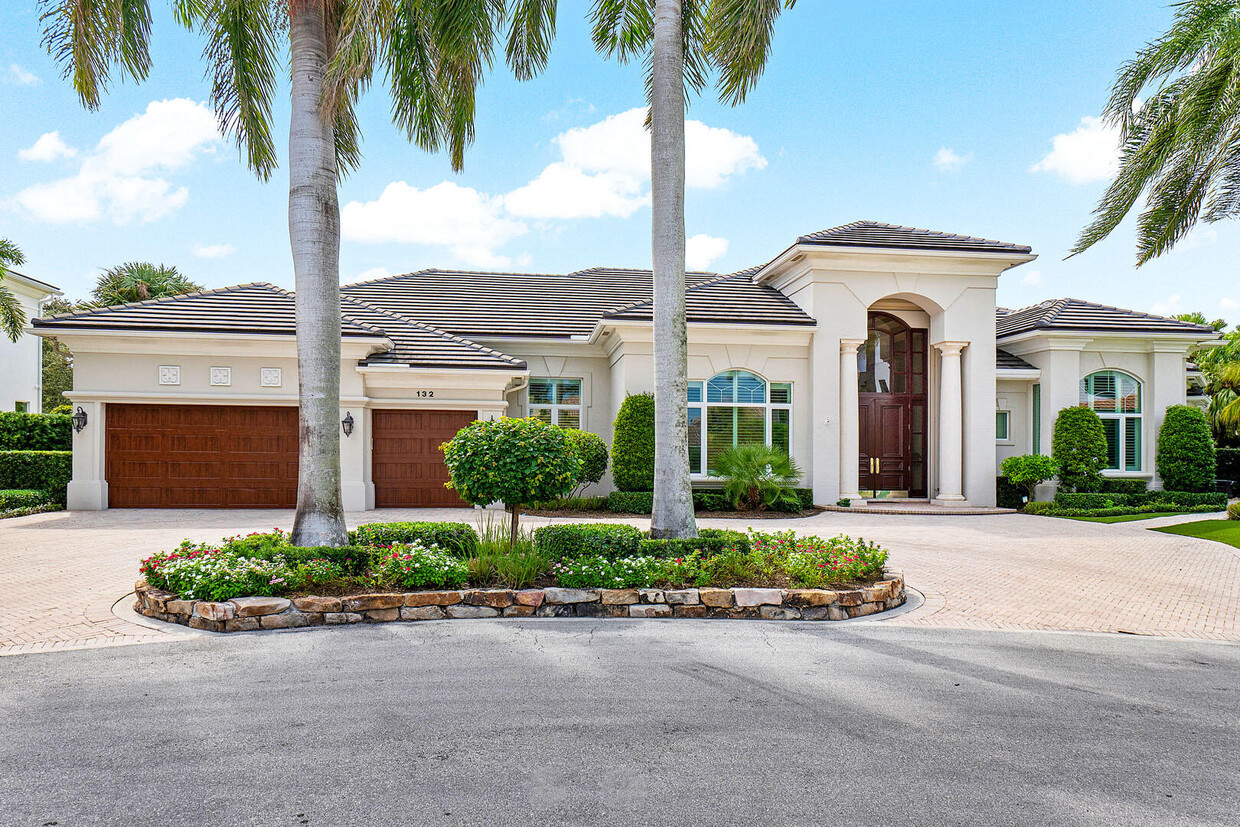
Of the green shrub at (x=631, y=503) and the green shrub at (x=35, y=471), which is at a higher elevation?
the green shrub at (x=35, y=471)

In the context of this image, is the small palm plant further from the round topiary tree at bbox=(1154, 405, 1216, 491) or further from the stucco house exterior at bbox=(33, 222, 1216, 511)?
the round topiary tree at bbox=(1154, 405, 1216, 491)

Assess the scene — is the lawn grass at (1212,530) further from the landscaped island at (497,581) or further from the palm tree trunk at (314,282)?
the palm tree trunk at (314,282)

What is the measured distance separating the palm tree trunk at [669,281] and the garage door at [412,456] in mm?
9067

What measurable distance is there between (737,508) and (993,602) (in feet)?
28.0

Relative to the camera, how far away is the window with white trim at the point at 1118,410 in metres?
20.2

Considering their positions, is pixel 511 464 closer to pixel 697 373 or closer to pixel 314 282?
pixel 314 282

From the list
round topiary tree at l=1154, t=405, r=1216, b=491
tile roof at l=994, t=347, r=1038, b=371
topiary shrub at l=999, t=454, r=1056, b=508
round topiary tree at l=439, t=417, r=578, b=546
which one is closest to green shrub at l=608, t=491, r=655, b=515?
round topiary tree at l=439, t=417, r=578, b=546

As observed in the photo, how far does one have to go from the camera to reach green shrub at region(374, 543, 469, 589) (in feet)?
24.2

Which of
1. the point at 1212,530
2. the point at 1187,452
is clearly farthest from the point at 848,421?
the point at 1187,452

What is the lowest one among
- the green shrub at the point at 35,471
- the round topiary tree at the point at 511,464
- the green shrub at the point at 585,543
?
the green shrub at the point at 585,543

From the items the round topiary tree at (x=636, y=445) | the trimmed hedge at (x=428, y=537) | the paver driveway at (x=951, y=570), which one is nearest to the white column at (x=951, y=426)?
the paver driveway at (x=951, y=570)

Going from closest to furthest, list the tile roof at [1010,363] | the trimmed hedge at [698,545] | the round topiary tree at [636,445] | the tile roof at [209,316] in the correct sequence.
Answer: the trimmed hedge at [698,545]
the tile roof at [209,316]
the round topiary tree at [636,445]
the tile roof at [1010,363]

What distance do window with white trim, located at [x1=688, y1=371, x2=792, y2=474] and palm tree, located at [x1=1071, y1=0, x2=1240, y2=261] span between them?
779 cm

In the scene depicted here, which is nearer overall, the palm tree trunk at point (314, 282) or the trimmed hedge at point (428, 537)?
the palm tree trunk at point (314, 282)
